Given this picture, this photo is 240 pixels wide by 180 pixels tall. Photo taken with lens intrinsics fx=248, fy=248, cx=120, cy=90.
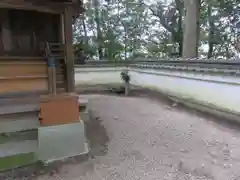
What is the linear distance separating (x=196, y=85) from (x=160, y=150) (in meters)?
2.74

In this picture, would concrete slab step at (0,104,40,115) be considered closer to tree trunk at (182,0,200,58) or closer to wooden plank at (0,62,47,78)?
wooden plank at (0,62,47,78)

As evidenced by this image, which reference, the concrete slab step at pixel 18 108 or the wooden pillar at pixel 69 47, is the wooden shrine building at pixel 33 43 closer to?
the wooden pillar at pixel 69 47

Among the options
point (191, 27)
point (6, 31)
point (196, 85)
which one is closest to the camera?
point (6, 31)

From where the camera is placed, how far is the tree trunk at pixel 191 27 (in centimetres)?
866

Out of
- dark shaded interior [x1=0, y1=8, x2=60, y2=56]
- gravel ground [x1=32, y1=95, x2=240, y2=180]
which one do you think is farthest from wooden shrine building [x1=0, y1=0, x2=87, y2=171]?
dark shaded interior [x1=0, y1=8, x2=60, y2=56]

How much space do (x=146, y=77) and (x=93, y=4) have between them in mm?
6041

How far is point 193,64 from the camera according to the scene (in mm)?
6391

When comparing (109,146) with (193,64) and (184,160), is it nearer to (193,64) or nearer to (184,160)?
(184,160)

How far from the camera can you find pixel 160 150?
13.8 ft

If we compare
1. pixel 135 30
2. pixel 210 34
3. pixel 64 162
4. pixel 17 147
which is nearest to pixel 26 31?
pixel 17 147

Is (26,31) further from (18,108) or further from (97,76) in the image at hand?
(97,76)

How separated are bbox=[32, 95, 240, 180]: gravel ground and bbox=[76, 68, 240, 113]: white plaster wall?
51 centimetres

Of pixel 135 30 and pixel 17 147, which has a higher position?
pixel 135 30

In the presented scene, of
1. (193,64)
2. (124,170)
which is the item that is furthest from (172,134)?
(193,64)
